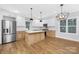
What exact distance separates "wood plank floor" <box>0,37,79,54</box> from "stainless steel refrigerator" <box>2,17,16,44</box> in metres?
0.14

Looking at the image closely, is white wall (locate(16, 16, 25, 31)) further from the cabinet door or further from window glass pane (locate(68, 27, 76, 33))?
window glass pane (locate(68, 27, 76, 33))

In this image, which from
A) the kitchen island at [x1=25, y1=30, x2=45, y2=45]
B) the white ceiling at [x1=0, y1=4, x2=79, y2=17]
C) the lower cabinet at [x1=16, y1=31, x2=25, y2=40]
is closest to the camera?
the white ceiling at [x1=0, y1=4, x2=79, y2=17]

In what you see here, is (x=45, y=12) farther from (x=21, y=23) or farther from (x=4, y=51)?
(x=4, y=51)

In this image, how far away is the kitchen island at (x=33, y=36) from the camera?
255 centimetres

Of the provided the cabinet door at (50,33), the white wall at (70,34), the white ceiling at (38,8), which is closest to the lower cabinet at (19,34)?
the white ceiling at (38,8)

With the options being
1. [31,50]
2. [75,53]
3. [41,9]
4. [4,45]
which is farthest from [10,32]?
[75,53]

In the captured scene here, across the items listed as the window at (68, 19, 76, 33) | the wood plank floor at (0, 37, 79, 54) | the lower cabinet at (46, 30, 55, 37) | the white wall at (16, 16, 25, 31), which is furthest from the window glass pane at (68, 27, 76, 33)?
the white wall at (16, 16, 25, 31)

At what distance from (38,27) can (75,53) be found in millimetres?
1160

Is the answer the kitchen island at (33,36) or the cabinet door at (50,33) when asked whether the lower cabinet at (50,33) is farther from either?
the kitchen island at (33,36)

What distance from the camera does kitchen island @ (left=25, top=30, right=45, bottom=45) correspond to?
8.38 feet

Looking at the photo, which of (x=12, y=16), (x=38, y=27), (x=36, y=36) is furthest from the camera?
A: (x=36, y=36)

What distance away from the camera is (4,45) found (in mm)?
2326

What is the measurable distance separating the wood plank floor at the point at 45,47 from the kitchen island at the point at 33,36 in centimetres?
17
